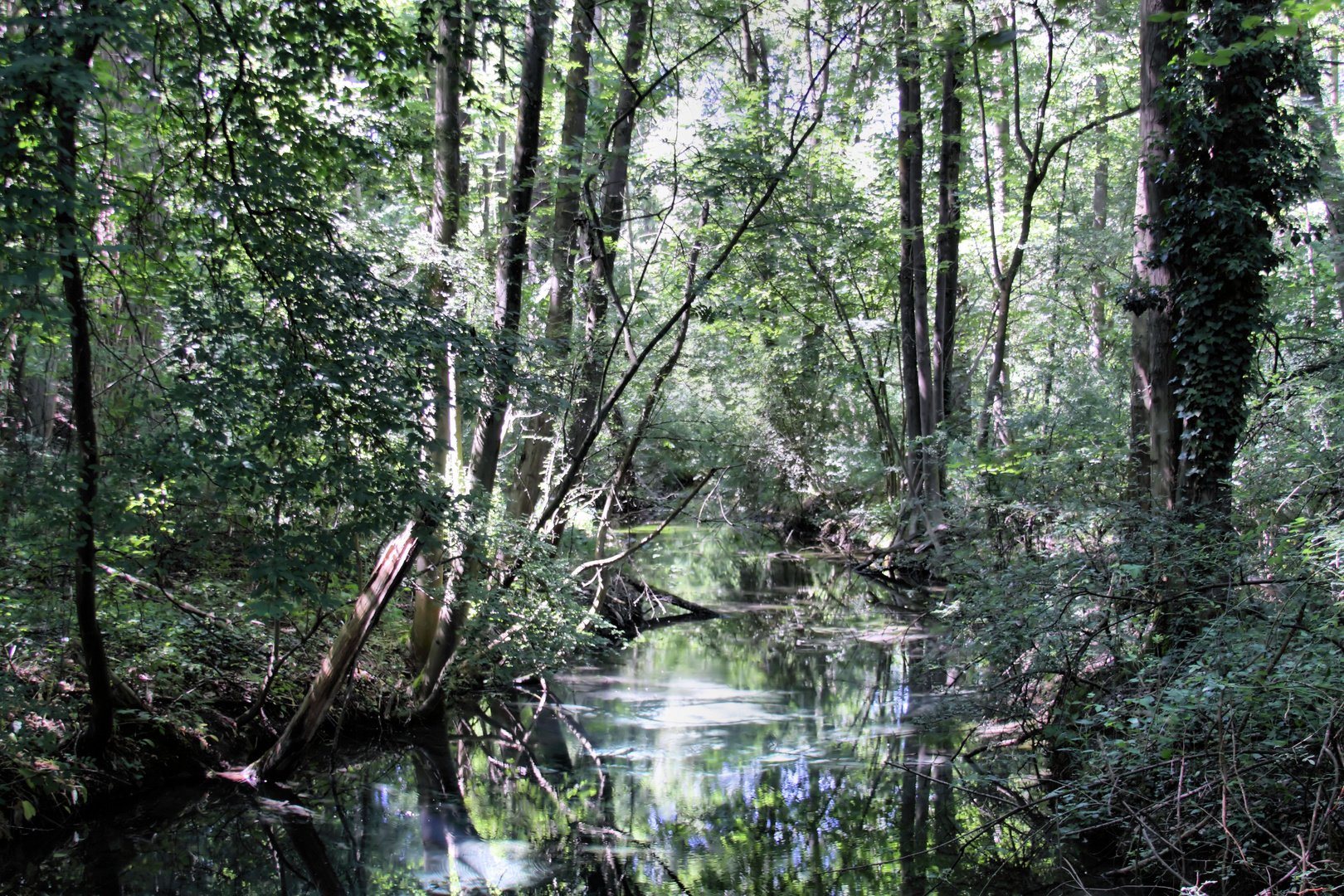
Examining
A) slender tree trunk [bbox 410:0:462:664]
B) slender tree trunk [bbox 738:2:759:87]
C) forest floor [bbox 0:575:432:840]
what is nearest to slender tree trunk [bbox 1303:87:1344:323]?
slender tree trunk [bbox 738:2:759:87]

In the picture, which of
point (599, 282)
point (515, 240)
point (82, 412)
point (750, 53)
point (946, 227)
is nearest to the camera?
point (82, 412)

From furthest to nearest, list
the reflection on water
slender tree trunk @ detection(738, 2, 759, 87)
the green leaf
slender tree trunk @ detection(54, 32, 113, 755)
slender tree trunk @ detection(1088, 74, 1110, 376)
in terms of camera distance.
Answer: slender tree trunk @ detection(1088, 74, 1110, 376) → slender tree trunk @ detection(738, 2, 759, 87) → the reflection on water → slender tree trunk @ detection(54, 32, 113, 755) → the green leaf

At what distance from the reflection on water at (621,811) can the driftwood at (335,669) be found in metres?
0.22

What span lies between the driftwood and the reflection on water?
0.73ft

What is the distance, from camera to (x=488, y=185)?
14336 millimetres

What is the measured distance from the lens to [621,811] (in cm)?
634

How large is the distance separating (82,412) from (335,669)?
258cm

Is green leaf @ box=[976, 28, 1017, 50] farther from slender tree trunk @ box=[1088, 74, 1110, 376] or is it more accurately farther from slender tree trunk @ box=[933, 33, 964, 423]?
slender tree trunk @ box=[1088, 74, 1110, 376]

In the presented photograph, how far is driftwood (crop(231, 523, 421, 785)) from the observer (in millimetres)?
6180

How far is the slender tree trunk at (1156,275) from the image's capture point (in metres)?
6.96

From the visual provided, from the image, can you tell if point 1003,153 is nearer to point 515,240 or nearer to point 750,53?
point 750,53

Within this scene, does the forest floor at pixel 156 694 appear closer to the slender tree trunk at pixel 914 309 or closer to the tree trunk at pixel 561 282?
the tree trunk at pixel 561 282

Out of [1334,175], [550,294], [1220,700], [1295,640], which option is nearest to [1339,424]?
[1295,640]

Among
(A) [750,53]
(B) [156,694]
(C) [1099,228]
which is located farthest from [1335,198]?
(B) [156,694]
